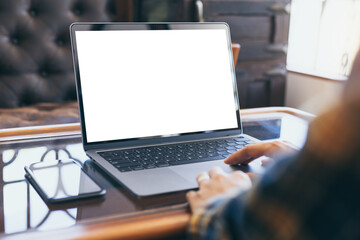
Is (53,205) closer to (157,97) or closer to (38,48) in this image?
(157,97)

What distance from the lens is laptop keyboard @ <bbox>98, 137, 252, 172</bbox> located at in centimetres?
58

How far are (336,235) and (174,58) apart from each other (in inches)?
19.8

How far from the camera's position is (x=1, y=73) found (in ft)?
4.97

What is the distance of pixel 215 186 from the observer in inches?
18.5

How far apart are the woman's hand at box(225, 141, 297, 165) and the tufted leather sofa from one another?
938 mm

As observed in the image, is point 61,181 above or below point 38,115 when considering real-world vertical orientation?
above

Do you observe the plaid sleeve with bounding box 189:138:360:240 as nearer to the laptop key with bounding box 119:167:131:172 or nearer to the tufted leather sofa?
the laptop key with bounding box 119:167:131:172

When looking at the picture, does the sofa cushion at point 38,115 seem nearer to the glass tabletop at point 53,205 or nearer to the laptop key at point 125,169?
the glass tabletop at point 53,205

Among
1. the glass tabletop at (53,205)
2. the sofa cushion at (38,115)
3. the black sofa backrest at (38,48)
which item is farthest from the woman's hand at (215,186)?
the black sofa backrest at (38,48)

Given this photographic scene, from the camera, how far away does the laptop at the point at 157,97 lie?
623mm

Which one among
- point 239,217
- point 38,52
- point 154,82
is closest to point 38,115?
point 38,52

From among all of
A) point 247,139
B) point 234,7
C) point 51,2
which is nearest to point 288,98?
point 234,7

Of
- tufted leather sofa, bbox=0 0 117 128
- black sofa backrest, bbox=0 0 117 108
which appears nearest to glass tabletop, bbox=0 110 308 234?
tufted leather sofa, bbox=0 0 117 128

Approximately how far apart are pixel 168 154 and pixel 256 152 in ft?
0.44
